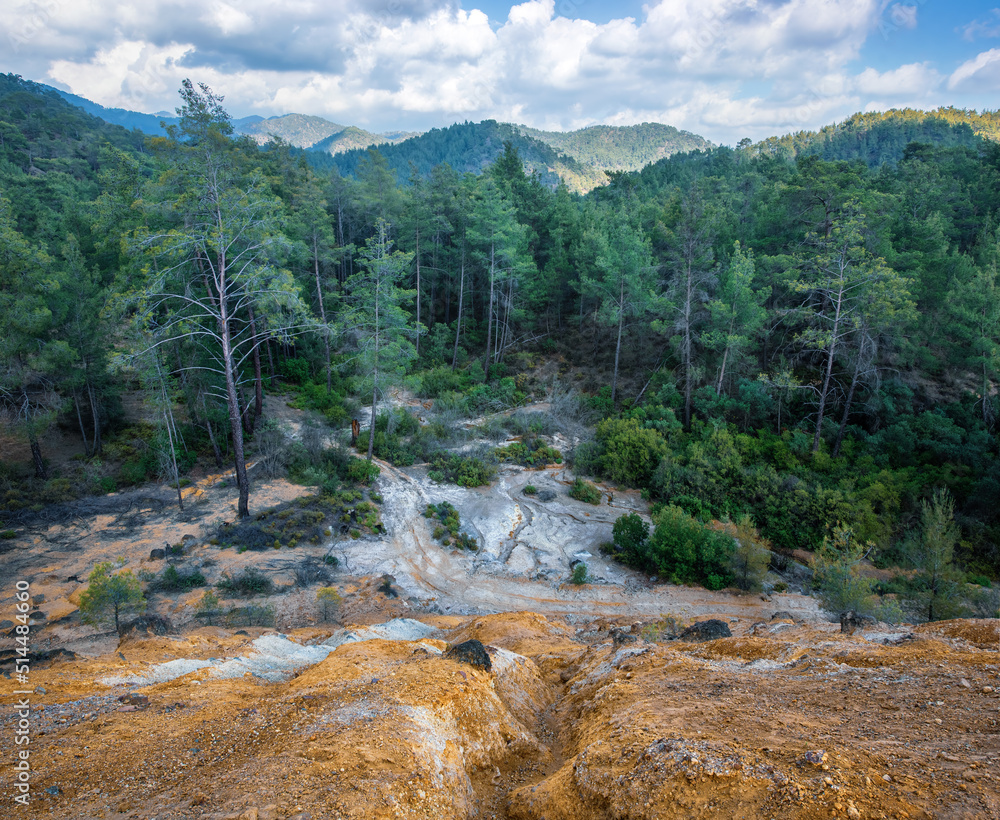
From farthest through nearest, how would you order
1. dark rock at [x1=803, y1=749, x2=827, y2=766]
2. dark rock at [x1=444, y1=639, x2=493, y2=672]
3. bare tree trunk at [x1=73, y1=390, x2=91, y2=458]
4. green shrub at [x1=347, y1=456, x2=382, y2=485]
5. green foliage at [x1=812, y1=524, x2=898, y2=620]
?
bare tree trunk at [x1=73, y1=390, x2=91, y2=458]
green shrub at [x1=347, y1=456, x2=382, y2=485]
green foliage at [x1=812, y1=524, x2=898, y2=620]
dark rock at [x1=444, y1=639, x2=493, y2=672]
dark rock at [x1=803, y1=749, x2=827, y2=766]

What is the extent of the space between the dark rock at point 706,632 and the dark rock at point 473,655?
3.77 meters

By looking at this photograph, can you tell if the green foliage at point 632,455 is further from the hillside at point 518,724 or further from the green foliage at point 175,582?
the green foliage at point 175,582

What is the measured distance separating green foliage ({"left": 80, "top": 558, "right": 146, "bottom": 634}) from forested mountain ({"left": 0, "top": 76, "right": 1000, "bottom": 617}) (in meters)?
6.07

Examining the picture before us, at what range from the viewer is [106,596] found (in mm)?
9117

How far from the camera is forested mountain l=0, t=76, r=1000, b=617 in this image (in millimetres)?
15992

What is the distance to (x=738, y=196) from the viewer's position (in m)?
35.7

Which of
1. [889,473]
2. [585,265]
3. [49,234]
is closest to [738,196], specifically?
[585,265]

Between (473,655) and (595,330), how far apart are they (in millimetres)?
29193

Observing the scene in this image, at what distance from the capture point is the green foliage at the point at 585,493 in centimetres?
1903

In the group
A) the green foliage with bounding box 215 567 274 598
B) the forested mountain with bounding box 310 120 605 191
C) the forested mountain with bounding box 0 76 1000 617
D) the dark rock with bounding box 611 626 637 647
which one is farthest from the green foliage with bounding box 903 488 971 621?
the forested mountain with bounding box 310 120 605 191

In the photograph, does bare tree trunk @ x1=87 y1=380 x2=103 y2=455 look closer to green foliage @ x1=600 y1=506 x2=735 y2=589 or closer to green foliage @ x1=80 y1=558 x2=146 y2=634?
green foliage @ x1=80 y1=558 x2=146 y2=634

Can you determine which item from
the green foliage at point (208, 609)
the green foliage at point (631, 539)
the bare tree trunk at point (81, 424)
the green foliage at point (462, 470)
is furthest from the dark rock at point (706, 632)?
the bare tree trunk at point (81, 424)

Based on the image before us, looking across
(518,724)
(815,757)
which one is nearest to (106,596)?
(518,724)

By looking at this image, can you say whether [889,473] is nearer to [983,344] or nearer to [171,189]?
[983,344]
